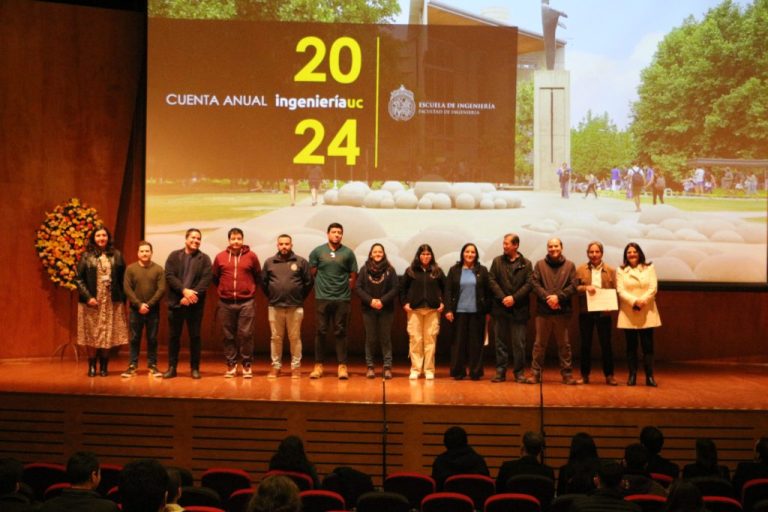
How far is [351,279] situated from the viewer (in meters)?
9.23

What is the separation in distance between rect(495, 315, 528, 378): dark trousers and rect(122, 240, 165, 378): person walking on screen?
3.13 meters

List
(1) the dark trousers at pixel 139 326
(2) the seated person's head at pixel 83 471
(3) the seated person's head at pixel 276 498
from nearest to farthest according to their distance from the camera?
(3) the seated person's head at pixel 276 498 → (2) the seated person's head at pixel 83 471 → (1) the dark trousers at pixel 139 326

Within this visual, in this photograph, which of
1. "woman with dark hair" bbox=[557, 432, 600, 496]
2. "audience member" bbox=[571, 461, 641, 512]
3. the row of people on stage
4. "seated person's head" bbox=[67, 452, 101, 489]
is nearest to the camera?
"audience member" bbox=[571, 461, 641, 512]

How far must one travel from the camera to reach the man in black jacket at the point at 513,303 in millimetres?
8953

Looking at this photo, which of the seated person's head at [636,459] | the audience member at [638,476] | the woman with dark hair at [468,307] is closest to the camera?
the audience member at [638,476]

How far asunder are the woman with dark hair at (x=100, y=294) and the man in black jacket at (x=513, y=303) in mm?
3464

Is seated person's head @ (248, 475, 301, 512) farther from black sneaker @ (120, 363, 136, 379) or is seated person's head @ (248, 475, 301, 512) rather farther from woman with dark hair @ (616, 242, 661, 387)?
woman with dark hair @ (616, 242, 661, 387)

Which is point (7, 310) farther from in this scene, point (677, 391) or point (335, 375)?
point (677, 391)

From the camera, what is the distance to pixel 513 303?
8.89 meters

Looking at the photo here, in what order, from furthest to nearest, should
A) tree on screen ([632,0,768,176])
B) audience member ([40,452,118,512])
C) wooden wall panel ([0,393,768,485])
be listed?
tree on screen ([632,0,768,176])
wooden wall panel ([0,393,768,485])
audience member ([40,452,118,512])

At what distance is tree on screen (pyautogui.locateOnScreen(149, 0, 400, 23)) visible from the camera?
10156mm

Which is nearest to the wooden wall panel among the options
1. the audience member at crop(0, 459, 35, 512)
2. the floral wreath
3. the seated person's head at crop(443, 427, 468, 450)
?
the seated person's head at crop(443, 427, 468, 450)

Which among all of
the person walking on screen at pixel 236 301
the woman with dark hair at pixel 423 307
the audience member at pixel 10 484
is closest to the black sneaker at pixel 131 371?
the person walking on screen at pixel 236 301

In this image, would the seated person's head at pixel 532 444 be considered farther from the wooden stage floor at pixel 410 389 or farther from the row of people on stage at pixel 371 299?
the row of people on stage at pixel 371 299
